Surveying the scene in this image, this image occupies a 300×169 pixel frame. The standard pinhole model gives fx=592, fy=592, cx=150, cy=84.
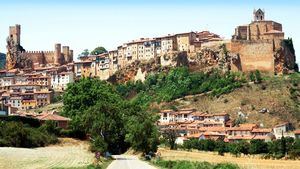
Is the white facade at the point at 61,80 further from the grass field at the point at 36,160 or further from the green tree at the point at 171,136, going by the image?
the grass field at the point at 36,160

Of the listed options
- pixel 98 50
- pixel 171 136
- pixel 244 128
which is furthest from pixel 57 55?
pixel 171 136

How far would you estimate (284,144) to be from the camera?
2435 inches

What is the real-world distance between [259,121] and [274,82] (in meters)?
10.7

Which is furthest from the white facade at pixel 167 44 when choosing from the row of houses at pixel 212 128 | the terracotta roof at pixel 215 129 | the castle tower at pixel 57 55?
the castle tower at pixel 57 55

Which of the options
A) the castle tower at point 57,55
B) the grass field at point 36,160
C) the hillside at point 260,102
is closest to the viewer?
the grass field at point 36,160

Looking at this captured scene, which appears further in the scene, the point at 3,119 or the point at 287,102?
the point at 287,102

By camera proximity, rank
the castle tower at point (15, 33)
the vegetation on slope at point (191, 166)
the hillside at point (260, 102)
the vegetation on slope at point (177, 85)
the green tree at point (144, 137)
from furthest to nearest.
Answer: the castle tower at point (15, 33) → the vegetation on slope at point (177, 85) → the hillside at point (260, 102) → the green tree at point (144, 137) → the vegetation on slope at point (191, 166)

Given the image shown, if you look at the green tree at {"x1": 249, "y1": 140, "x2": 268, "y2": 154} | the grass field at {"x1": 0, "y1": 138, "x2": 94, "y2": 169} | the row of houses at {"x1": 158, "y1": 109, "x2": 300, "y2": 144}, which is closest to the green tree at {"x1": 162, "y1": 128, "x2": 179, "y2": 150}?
the row of houses at {"x1": 158, "y1": 109, "x2": 300, "y2": 144}

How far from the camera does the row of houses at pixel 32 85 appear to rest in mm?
104250

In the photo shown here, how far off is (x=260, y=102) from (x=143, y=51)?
28119mm

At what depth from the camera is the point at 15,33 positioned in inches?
5098

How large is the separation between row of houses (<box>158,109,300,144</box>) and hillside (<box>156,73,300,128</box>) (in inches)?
74.7

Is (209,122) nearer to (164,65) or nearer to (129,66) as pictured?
(164,65)

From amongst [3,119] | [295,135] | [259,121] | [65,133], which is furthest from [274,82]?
[3,119]
